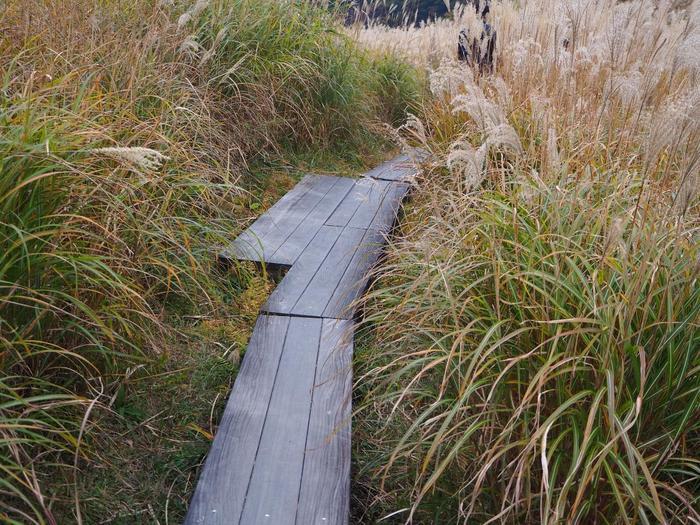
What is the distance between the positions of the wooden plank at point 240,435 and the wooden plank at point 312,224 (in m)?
0.78

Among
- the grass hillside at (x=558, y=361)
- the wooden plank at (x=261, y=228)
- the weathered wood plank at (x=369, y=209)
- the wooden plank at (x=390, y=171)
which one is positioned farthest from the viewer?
the wooden plank at (x=390, y=171)

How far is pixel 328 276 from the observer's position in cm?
384

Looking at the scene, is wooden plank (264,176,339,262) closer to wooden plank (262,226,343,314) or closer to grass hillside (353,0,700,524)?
wooden plank (262,226,343,314)

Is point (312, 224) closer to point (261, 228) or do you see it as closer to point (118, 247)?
point (261, 228)

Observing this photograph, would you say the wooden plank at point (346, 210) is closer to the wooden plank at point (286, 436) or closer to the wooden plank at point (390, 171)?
the wooden plank at point (390, 171)

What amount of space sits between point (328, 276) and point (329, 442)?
1396mm

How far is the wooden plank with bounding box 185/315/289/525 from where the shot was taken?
7.29 feet

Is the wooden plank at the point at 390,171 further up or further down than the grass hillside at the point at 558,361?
further down

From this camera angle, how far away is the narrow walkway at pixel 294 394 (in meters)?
2.28

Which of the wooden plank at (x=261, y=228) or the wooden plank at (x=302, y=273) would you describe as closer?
the wooden plank at (x=302, y=273)

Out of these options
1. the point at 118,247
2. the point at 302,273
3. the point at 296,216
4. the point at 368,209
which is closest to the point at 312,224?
the point at 296,216

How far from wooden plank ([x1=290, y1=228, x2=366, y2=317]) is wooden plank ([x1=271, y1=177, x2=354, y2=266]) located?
18cm

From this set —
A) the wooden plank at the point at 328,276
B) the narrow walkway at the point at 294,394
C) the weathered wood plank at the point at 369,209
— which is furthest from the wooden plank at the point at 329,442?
the weathered wood plank at the point at 369,209

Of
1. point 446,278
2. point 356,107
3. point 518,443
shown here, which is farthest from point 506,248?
point 356,107
